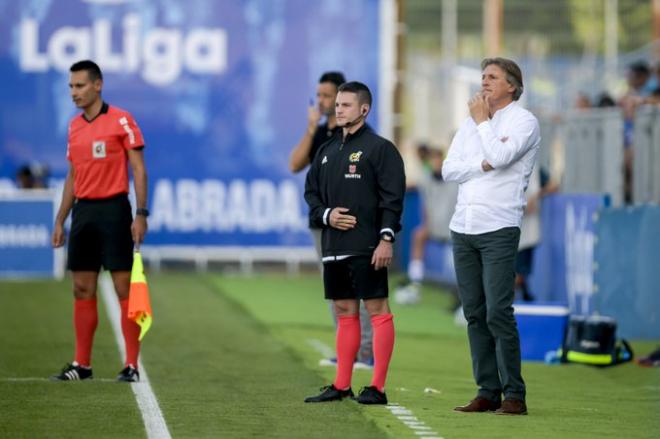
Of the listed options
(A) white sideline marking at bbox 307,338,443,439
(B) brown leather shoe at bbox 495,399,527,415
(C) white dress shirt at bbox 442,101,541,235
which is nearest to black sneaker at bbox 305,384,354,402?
(A) white sideline marking at bbox 307,338,443,439

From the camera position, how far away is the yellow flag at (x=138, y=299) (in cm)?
1092

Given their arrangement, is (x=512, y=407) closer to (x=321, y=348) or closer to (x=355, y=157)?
(x=355, y=157)

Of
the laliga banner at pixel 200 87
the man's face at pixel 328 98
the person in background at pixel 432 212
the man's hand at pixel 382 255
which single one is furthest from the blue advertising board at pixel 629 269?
the laliga banner at pixel 200 87

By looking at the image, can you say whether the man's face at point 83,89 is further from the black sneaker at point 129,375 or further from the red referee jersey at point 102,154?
the black sneaker at point 129,375

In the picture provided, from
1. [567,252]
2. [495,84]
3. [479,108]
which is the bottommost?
[567,252]

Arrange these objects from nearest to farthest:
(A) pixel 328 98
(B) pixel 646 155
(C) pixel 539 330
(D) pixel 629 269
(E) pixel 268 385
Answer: (E) pixel 268 385, (A) pixel 328 98, (C) pixel 539 330, (D) pixel 629 269, (B) pixel 646 155

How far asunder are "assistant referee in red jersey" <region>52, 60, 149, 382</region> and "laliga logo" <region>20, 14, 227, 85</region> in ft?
42.9

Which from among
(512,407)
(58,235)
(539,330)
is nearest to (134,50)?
A: (539,330)

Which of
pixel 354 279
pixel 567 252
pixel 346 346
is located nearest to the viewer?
pixel 354 279

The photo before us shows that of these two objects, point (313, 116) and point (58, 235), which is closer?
point (58, 235)

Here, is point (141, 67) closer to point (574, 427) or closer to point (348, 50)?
point (348, 50)

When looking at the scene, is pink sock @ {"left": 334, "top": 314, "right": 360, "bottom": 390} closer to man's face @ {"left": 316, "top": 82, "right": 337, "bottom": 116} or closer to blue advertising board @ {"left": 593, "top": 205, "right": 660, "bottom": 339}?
man's face @ {"left": 316, "top": 82, "right": 337, "bottom": 116}

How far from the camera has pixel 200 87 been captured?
81.1ft

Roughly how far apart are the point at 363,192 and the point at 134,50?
15010 mm
